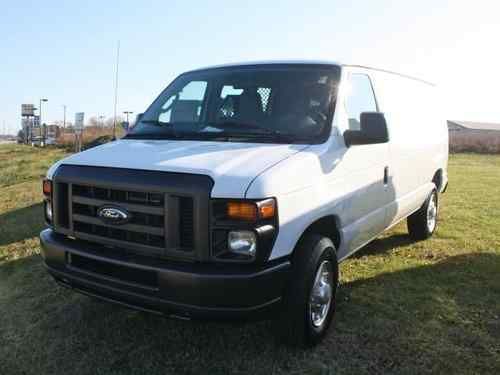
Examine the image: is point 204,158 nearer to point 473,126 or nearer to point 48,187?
point 48,187

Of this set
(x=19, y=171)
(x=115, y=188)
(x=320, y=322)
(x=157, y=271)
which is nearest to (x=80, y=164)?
(x=115, y=188)

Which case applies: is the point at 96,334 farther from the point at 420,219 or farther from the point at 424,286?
the point at 420,219

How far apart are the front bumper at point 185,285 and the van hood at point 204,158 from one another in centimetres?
50

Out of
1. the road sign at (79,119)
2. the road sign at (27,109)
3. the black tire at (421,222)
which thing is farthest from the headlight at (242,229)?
the road sign at (27,109)

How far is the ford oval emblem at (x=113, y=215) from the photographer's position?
323 centimetres

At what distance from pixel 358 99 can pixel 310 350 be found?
2.22m

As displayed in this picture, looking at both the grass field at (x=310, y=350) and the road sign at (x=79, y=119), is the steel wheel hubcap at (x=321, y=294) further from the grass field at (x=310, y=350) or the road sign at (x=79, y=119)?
the road sign at (x=79, y=119)

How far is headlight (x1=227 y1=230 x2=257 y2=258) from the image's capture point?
302cm

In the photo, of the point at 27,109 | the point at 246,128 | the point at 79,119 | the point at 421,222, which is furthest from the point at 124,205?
the point at 27,109

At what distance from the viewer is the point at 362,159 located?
14.0ft

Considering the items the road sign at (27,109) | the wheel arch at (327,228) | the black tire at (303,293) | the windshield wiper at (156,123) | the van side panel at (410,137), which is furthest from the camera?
the road sign at (27,109)

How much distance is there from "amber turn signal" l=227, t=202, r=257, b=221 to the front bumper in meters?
0.31

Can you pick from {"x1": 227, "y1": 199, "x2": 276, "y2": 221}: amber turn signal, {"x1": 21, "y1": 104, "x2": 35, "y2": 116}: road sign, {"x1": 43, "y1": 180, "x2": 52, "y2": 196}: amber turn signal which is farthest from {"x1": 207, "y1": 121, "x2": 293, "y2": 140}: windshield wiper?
{"x1": 21, "y1": 104, "x2": 35, "y2": 116}: road sign

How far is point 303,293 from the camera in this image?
3354 mm
